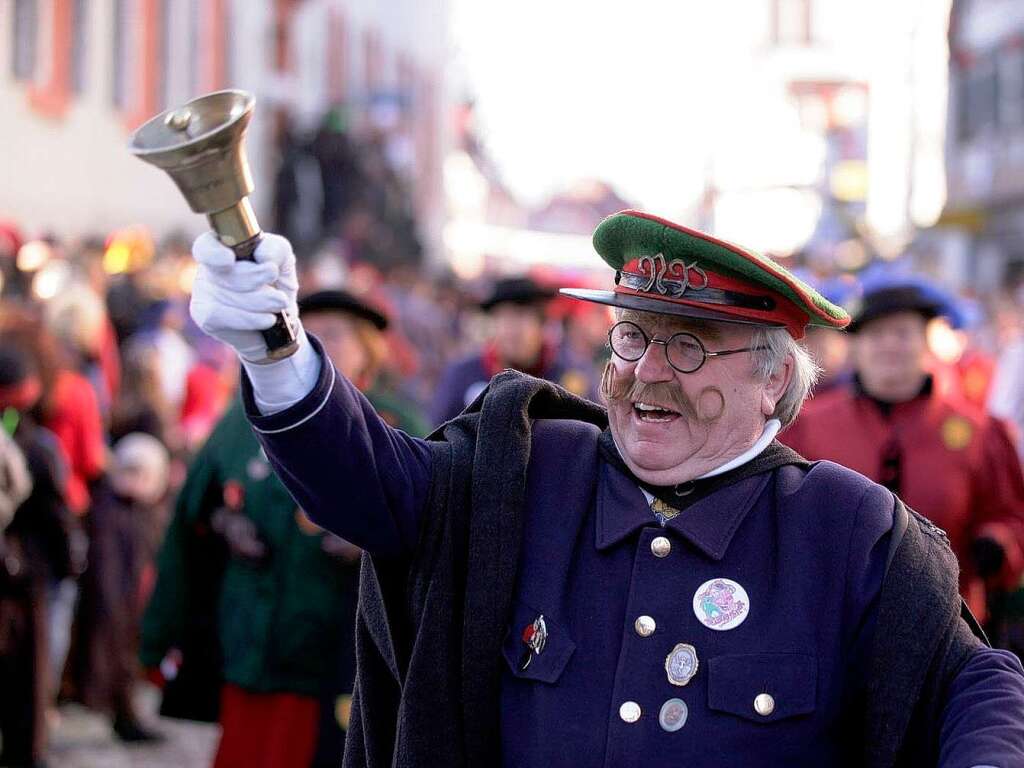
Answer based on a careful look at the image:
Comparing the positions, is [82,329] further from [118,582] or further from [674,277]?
[674,277]

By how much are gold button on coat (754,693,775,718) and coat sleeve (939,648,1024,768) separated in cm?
29

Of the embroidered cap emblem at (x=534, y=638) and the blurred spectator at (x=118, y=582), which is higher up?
the embroidered cap emblem at (x=534, y=638)

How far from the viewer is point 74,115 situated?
1808 cm

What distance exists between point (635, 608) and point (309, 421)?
2.29 ft

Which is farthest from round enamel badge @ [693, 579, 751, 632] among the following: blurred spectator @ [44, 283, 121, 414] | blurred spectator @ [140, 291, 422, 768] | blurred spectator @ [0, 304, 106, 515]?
blurred spectator @ [44, 283, 121, 414]

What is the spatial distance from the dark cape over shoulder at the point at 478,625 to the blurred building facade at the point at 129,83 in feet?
40.7

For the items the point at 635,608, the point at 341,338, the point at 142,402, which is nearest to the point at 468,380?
the point at 142,402

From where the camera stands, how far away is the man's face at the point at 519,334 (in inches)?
333

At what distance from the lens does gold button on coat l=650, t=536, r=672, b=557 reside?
315cm

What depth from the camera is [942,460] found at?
5758 mm

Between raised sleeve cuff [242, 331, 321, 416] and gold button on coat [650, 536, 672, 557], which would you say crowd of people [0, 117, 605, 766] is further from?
raised sleeve cuff [242, 331, 321, 416]

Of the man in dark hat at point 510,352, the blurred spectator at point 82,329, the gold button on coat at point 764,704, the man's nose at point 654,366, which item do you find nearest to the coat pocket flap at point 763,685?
the gold button on coat at point 764,704

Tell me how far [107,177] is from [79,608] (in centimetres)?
1147

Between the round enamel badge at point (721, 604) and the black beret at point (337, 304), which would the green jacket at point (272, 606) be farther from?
the round enamel badge at point (721, 604)
